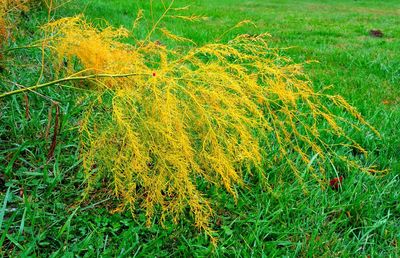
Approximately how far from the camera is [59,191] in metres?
2.21

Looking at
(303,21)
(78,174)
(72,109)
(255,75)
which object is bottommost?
(303,21)

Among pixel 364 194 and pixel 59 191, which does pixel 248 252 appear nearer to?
pixel 364 194

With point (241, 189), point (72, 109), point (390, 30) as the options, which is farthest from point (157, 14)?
point (241, 189)

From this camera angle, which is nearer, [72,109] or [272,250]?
[272,250]

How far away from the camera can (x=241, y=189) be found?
238 centimetres

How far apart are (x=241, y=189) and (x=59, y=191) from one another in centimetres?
95

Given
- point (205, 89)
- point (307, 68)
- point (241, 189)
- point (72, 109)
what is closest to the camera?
point (205, 89)

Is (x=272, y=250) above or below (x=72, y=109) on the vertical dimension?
below

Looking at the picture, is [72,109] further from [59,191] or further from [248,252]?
[248,252]

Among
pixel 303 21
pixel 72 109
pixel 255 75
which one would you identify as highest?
pixel 255 75

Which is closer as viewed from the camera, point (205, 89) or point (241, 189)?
point (205, 89)

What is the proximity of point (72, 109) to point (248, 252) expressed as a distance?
4.77ft

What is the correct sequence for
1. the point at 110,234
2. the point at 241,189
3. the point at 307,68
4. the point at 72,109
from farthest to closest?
the point at 307,68 < the point at 72,109 < the point at 241,189 < the point at 110,234

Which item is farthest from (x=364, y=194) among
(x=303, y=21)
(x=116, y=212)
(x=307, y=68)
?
(x=303, y=21)
